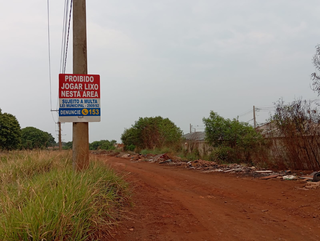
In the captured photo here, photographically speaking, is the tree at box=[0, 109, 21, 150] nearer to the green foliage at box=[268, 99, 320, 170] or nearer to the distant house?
the distant house

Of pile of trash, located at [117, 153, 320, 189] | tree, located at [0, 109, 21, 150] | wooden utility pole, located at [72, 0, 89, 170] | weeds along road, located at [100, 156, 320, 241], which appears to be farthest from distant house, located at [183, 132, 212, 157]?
tree, located at [0, 109, 21, 150]

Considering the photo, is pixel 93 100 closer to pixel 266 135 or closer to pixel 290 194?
pixel 290 194

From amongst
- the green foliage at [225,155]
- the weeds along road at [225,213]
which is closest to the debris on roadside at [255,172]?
the weeds along road at [225,213]

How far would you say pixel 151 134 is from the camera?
1268 inches

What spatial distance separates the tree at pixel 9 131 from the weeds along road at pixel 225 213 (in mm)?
35052

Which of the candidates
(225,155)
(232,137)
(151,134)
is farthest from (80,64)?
(151,134)

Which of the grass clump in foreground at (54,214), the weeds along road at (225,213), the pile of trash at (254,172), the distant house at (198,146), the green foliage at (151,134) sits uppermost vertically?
the green foliage at (151,134)

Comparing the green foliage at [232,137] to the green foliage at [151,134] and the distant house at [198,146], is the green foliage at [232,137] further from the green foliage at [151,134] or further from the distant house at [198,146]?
the green foliage at [151,134]

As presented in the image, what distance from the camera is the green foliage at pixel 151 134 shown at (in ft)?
94.0

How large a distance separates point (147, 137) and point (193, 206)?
27.3 meters

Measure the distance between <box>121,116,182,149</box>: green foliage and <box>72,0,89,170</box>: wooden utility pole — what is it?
65.5ft

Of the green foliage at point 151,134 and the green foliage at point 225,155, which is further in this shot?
the green foliage at point 151,134

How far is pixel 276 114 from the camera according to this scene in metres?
11.8

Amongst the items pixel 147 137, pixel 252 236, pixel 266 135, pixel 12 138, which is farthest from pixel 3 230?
pixel 12 138
